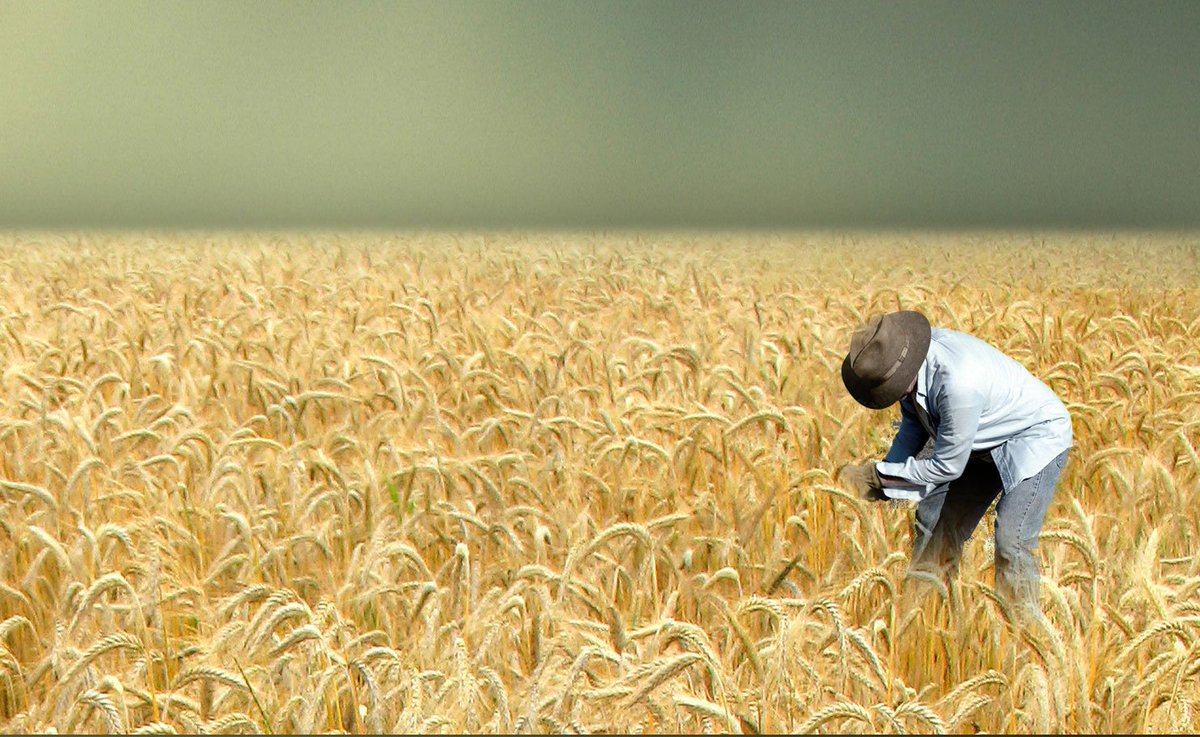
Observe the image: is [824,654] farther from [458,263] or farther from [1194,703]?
[458,263]

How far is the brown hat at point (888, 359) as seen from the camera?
2955mm

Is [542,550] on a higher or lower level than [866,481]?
lower

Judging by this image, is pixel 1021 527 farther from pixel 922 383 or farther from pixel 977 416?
pixel 922 383

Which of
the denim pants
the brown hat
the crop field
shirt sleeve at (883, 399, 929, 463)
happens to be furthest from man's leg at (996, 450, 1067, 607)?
the brown hat

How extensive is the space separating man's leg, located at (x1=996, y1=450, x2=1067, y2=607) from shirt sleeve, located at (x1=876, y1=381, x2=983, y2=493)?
0.27 metres

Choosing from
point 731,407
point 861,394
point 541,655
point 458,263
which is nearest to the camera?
point 541,655

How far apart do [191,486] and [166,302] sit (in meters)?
6.14

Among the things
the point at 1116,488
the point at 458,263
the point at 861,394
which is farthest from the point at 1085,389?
the point at 458,263

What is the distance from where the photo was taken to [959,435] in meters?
2.95

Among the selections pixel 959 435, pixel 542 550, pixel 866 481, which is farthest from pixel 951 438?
pixel 542 550

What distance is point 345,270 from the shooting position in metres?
14.5

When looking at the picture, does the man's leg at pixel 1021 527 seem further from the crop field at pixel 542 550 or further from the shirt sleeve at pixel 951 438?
the shirt sleeve at pixel 951 438

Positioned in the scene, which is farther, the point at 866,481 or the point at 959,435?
the point at 866,481

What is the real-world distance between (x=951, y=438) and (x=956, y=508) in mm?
510
